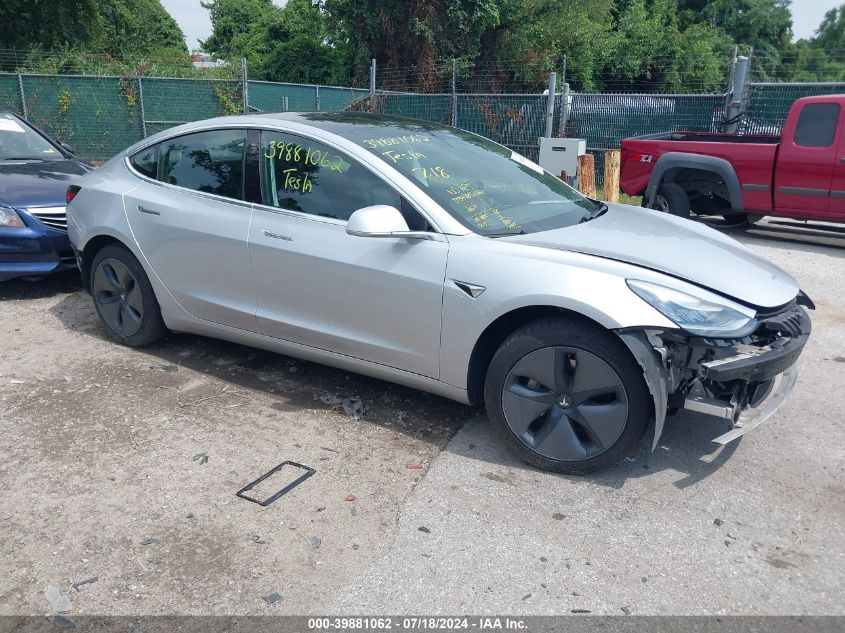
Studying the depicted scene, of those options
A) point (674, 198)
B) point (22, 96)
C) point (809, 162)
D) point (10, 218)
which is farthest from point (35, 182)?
→ point (22, 96)

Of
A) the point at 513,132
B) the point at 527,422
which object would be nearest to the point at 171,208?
the point at 527,422

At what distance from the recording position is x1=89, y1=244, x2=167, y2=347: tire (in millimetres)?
5004

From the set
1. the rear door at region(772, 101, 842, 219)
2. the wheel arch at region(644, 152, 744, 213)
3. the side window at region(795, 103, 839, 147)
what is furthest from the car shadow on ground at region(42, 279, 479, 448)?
the side window at region(795, 103, 839, 147)

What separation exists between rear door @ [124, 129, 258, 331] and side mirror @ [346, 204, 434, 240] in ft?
3.30

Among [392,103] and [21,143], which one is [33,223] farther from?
[392,103]

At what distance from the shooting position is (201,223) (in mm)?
4539

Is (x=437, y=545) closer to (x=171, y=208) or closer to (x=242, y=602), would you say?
(x=242, y=602)

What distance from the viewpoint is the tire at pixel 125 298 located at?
16.4ft

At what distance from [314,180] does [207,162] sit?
93cm

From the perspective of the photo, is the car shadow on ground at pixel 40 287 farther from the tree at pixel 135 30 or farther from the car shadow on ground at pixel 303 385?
the tree at pixel 135 30

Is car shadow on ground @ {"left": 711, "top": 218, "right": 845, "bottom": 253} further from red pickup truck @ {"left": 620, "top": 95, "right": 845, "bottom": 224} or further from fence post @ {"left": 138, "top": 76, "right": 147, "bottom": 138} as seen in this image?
fence post @ {"left": 138, "top": 76, "right": 147, "bottom": 138}

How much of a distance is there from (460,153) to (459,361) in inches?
56.8

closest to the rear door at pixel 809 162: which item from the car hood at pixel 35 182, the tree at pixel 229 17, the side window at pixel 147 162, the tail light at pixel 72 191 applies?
the side window at pixel 147 162

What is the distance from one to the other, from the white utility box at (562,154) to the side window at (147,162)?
6633 millimetres
